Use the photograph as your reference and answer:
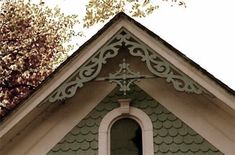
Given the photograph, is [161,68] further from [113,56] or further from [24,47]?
[24,47]

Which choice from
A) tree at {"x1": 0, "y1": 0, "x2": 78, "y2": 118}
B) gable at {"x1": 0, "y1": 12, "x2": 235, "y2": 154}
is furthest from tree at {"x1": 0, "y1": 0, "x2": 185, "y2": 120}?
gable at {"x1": 0, "y1": 12, "x2": 235, "y2": 154}

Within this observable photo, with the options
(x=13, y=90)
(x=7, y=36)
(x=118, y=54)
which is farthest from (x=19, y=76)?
(x=118, y=54)

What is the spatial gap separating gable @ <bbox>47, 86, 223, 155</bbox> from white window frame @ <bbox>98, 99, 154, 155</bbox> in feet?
0.24

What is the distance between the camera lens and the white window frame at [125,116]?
7.40m

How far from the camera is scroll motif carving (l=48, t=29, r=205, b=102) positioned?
7.18 meters

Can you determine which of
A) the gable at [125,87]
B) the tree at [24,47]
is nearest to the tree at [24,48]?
the tree at [24,47]

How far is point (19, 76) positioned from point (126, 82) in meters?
18.4

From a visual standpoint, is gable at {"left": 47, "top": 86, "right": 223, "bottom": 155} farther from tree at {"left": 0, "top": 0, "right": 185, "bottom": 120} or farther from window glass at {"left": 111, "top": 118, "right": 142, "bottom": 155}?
tree at {"left": 0, "top": 0, "right": 185, "bottom": 120}

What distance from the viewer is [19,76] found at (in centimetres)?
2472

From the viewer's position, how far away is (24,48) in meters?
25.0

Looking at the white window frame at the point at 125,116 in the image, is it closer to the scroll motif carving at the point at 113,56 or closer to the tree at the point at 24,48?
the scroll motif carving at the point at 113,56

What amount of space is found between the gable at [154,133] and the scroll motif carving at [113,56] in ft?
2.28

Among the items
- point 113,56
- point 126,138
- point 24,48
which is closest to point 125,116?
point 126,138

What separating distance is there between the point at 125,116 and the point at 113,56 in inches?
46.6
